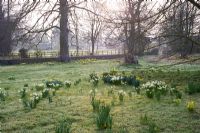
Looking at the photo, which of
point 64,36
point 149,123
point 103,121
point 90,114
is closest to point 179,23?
point 90,114

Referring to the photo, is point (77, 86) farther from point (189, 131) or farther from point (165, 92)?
point (189, 131)

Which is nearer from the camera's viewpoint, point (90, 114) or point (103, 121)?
point (103, 121)

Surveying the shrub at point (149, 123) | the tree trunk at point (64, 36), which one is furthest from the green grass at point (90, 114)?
the tree trunk at point (64, 36)

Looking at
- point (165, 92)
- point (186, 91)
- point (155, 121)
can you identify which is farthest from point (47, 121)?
point (186, 91)

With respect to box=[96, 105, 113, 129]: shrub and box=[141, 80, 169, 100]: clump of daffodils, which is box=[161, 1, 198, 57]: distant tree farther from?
box=[96, 105, 113, 129]: shrub

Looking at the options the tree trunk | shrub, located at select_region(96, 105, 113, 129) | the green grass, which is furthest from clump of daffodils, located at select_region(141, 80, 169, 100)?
the tree trunk

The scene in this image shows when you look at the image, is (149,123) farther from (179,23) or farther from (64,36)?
(64,36)

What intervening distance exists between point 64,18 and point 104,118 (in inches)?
906

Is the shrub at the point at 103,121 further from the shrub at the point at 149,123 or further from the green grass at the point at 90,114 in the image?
the shrub at the point at 149,123

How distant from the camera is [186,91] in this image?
9391 mm

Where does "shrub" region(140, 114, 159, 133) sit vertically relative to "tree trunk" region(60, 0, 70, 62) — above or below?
below

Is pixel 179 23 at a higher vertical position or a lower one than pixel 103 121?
higher

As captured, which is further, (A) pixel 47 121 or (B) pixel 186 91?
(B) pixel 186 91

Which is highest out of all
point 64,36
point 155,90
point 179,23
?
point 64,36
